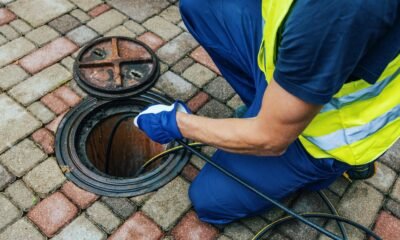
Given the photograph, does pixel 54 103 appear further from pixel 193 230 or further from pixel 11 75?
pixel 193 230

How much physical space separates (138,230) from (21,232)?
2.04 feet

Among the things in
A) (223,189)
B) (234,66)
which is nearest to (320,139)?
(223,189)

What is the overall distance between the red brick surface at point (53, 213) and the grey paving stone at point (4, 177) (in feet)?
0.80

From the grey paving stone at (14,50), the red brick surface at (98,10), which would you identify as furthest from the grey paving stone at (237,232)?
the red brick surface at (98,10)

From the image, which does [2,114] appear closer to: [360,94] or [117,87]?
[117,87]

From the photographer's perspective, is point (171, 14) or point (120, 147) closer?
point (120, 147)

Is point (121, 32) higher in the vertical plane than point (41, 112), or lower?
higher

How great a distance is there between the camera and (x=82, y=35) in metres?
3.25

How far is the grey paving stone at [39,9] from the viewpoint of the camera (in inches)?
131

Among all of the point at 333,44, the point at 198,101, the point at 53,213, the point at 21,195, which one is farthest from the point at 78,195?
the point at 333,44

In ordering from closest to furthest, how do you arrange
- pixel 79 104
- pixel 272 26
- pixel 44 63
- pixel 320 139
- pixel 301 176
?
pixel 272 26, pixel 320 139, pixel 301 176, pixel 79 104, pixel 44 63

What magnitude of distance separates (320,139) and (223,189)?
0.63 metres

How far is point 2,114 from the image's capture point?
2.72m

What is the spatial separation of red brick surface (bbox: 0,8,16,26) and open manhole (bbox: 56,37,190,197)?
0.72 metres
